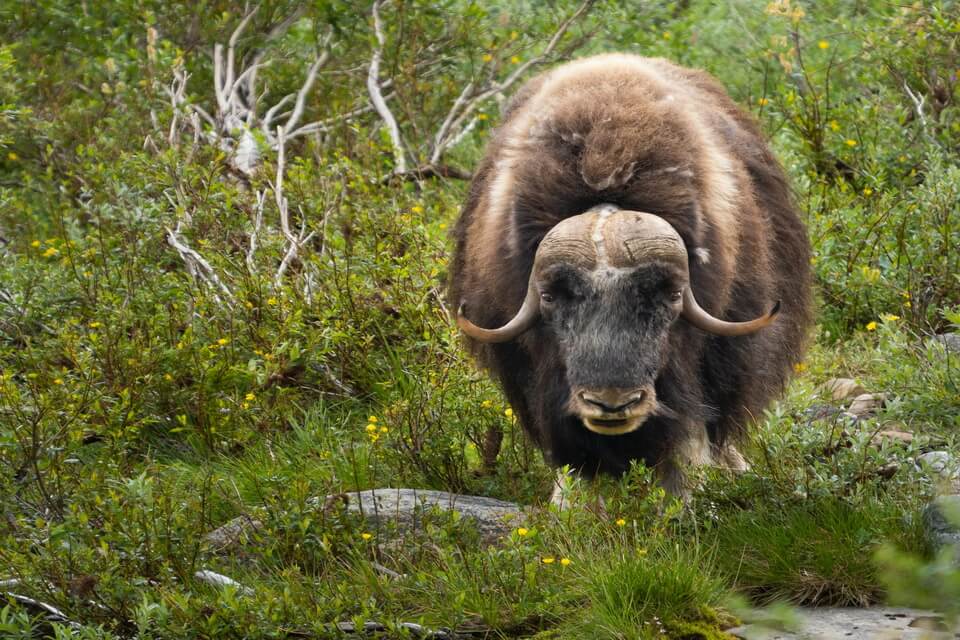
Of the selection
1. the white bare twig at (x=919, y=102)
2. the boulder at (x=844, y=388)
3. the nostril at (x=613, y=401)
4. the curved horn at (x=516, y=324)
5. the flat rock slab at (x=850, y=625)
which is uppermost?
the white bare twig at (x=919, y=102)

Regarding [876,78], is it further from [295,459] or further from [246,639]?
[246,639]

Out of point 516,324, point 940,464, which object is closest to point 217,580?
point 516,324

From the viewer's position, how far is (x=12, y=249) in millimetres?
5859

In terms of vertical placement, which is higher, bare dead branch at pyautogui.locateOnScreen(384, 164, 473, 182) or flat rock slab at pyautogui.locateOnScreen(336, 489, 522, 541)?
bare dead branch at pyautogui.locateOnScreen(384, 164, 473, 182)

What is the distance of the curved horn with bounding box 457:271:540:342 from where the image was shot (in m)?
3.44

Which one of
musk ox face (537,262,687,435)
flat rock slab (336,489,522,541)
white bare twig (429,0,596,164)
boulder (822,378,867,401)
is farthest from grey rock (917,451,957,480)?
white bare twig (429,0,596,164)

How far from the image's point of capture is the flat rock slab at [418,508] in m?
3.43

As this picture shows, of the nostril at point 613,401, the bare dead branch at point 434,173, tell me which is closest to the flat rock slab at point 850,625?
the nostril at point 613,401

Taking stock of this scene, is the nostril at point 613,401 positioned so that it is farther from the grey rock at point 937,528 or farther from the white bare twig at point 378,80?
the white bare twig at point 378,80

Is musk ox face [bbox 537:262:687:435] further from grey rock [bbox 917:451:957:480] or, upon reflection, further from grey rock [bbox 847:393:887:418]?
grey rock [bbox 847:393:887:418]

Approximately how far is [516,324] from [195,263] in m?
1.92

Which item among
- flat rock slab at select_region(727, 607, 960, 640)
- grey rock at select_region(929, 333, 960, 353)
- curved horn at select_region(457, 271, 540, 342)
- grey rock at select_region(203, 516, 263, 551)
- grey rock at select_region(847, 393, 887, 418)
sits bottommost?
grey rock at select_region(203, 516, 263, 551)

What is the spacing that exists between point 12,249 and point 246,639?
3.62 metres

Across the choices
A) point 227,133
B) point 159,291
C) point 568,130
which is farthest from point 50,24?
point 568,130
